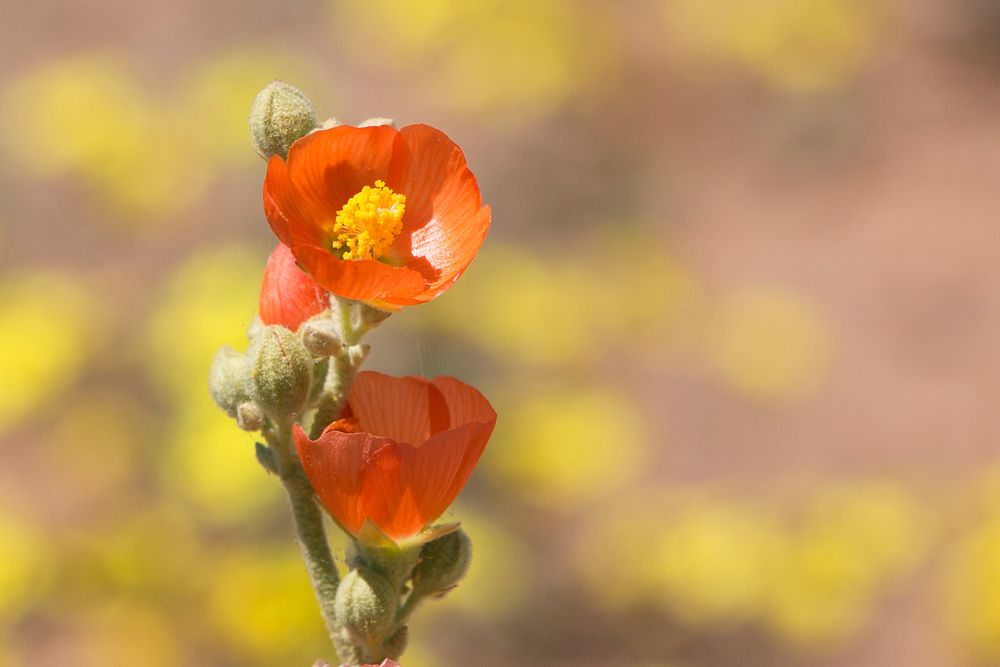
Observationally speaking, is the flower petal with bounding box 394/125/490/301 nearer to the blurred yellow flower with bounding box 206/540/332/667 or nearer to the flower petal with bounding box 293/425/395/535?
the flower petal with bounding box 293/425/395/535

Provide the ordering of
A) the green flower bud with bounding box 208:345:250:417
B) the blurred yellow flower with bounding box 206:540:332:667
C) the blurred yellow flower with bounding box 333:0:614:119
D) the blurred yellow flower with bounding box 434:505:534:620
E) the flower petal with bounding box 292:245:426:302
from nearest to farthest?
the flower petal with bounding box 292:245:426:302, the green flower bud with bounding box 208:345:250:417, the blurred yellow flower with bounding box 206:540:332:667, the blurred yellow flower with bounding box 434:505:534:620, the blurred yellow flower with bounding box 333:0:614:119

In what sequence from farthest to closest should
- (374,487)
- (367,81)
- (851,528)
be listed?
(367,81) → (851,528) → (374,487)

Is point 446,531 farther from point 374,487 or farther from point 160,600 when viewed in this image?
point 160,600

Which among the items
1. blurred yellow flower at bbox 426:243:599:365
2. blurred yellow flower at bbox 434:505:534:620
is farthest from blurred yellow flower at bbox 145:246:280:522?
blurred yellow flower at bbox 426:243:599:365

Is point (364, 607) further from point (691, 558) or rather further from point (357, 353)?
point (691, 558)

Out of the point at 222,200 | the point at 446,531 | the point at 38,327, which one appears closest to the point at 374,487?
the point at 446,531
